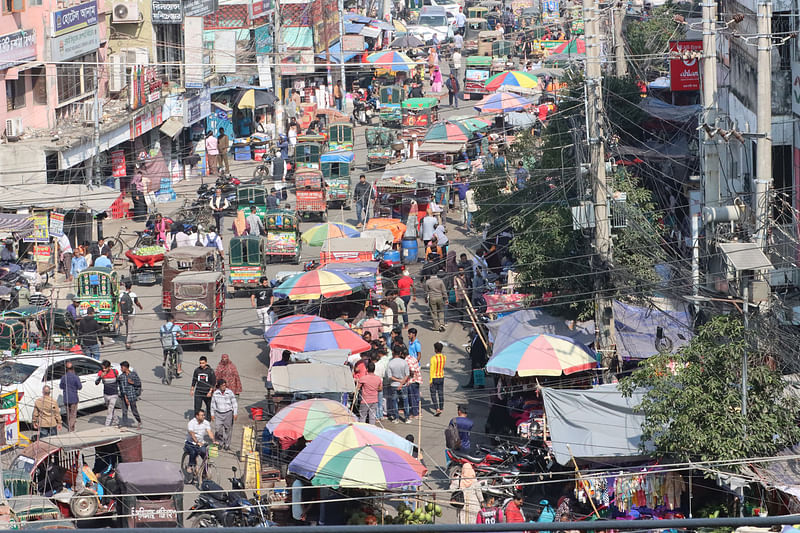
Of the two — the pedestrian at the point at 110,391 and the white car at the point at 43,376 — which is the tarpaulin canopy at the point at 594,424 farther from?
the white car at the point at 43,376

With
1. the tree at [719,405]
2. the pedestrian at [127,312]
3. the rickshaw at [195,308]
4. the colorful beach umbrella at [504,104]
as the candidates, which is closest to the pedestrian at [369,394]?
the rickshaw at [195,308]

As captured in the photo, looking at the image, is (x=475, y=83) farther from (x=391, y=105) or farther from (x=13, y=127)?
(x=13, y=127)

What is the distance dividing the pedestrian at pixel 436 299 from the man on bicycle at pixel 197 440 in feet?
23.2

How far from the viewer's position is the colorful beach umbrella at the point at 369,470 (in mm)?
13141

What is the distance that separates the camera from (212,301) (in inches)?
834

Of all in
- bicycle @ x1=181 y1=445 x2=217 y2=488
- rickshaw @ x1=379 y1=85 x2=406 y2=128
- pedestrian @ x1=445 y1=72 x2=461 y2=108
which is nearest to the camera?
bicycle @ x1=181 y1=445 x2=217 y2=488

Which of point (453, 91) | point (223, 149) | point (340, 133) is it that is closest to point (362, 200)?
point (223, 149)

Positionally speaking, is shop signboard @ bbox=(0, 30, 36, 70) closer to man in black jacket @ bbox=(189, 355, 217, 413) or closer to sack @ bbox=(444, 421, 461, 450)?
man in black jacket @ bbox=(189, 355, 217, 413)

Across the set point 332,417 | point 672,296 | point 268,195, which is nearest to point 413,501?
point 332,417

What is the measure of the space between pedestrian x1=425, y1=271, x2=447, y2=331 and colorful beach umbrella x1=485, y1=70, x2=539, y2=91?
71.3 feet

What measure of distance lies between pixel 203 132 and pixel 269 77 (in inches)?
165

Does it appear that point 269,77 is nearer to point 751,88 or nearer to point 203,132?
point 203,132

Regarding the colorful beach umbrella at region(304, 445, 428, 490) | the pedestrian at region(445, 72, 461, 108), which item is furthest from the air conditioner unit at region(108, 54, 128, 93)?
the colorful beach umbrella at region(304, 445, 428, 490)

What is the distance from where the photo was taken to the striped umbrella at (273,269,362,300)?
20.9 meters
